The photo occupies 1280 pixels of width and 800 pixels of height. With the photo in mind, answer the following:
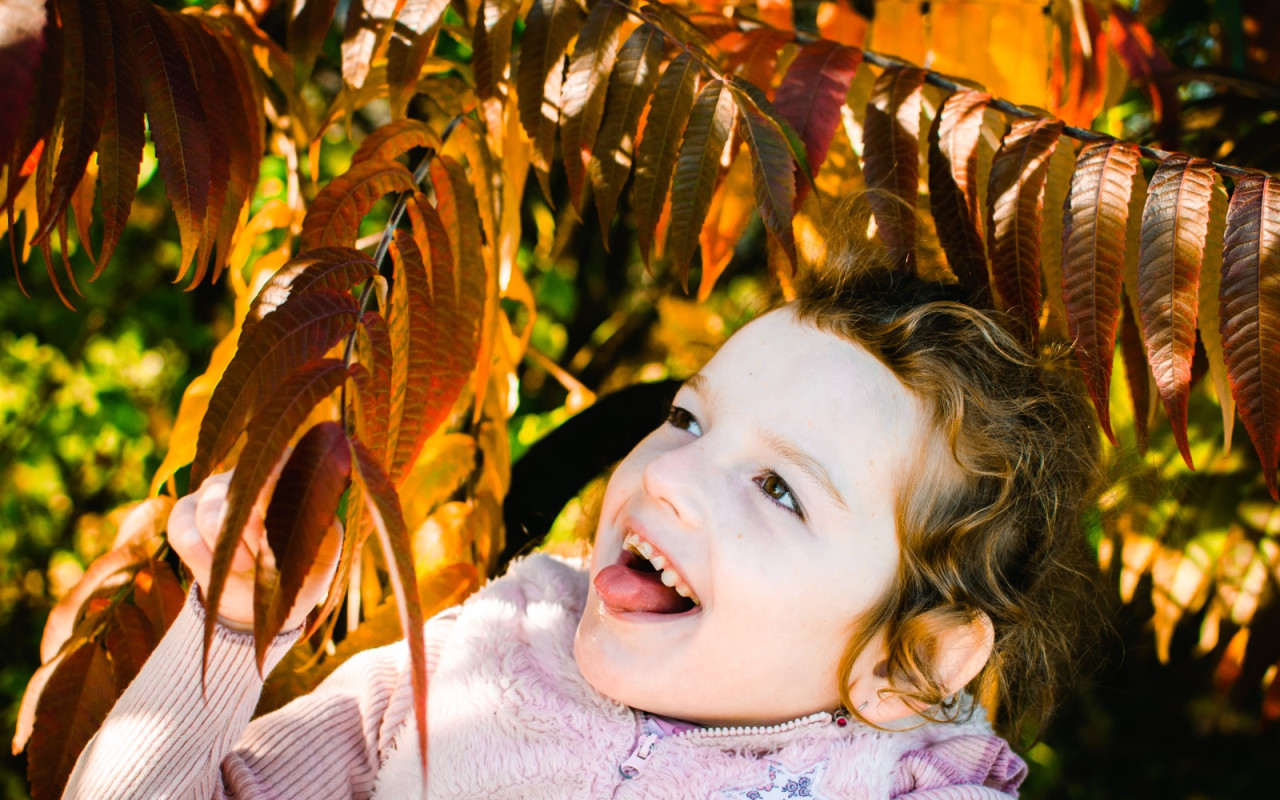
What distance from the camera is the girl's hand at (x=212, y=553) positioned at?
749 millimetres

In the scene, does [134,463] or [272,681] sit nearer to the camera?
[272,681]

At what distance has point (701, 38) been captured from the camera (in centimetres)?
103

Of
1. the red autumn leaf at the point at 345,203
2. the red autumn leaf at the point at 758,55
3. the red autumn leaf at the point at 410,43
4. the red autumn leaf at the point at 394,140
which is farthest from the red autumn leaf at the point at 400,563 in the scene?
the red autumn leaf at the point at 758,55

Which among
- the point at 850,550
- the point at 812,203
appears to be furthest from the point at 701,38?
the point at 850,550

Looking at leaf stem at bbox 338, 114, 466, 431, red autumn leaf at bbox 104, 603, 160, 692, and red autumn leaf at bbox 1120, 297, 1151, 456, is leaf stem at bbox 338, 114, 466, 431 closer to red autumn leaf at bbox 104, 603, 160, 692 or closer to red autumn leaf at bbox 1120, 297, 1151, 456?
red autumn leaf at bbox 104, 603, 160, 692

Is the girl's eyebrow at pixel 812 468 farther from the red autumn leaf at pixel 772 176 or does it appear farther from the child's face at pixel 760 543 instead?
the red autumn leaf at pixel 772 176

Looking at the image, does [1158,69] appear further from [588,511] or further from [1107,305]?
[588,511]

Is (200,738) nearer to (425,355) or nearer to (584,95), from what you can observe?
(425,355)

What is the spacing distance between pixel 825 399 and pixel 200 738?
0.62m

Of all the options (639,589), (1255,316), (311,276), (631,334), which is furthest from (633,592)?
(631,334)

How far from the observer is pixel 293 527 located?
53 centimetres

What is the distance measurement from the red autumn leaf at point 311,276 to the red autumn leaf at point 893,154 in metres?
0.46

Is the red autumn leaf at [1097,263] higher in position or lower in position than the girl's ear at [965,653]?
higher

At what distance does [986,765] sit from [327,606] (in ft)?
2.46
